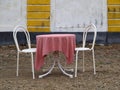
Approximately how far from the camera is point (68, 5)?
14.0 meters

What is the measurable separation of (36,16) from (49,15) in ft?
1.41

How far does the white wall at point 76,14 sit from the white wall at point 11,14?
1.01 m

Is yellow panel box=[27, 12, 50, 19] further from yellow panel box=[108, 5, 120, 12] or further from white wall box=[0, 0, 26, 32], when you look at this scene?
yellow panel box=[108, 5, 120, 12]

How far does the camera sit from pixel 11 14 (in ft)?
46.1

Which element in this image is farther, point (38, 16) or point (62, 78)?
point (38, 16)

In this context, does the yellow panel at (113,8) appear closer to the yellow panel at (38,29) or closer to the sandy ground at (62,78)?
the yellow panel at (38,29)

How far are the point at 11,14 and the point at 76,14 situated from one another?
212 cm

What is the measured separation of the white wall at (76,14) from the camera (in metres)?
14.0

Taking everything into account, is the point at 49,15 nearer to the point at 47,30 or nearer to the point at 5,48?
the point at 47,30

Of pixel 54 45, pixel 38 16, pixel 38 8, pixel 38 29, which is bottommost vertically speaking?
pixel 38 29

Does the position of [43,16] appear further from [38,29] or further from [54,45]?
[54,45]

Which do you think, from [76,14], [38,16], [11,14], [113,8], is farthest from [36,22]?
[113,8]

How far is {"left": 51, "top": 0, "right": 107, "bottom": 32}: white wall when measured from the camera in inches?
551

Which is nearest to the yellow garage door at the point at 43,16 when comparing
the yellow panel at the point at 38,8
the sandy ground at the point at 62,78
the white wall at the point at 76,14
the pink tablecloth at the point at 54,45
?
the yellow panel at the point at 38,8
